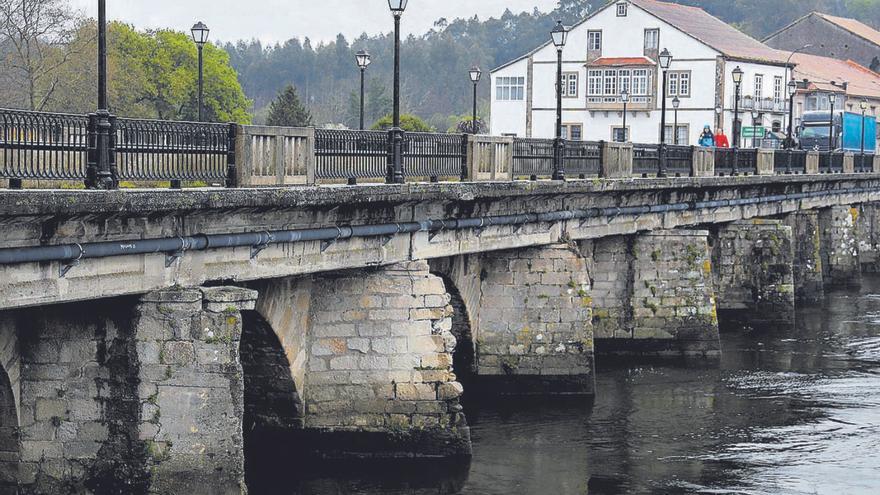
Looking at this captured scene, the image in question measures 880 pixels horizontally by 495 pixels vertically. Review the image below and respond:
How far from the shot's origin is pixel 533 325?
2703cm

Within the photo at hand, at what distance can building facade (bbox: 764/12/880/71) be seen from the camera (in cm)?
11144

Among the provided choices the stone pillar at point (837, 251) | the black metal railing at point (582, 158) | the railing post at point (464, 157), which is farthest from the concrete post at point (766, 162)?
the railing post at point (464, 157)

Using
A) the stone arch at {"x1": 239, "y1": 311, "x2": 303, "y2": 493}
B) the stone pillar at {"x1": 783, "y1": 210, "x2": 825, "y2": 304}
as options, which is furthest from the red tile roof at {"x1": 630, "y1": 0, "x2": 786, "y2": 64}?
the stone arch at {"x1": 239, "y1": 311, "x2": 303, "y2": 493}

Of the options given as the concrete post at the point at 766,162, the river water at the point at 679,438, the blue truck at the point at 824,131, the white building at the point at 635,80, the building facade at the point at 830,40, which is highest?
the building facade at the point at 830,40

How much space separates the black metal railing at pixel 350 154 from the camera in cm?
1941

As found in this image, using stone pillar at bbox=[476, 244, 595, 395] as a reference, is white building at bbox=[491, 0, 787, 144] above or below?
above

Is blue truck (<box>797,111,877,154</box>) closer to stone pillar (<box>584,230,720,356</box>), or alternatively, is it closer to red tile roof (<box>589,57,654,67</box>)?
red tile roof (<box>589,57,654,67</box>)

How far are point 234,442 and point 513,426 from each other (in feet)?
32.4

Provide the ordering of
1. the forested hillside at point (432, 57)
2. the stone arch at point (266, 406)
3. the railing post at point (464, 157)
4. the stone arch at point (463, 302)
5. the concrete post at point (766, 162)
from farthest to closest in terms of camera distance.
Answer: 1. the forested hillside at point (432, 57)
2. the concrete post at point (766, 162)
3. the stone arch at point (463, 302)
4. the railing post at point (464, 157)
5. the stone arch at point (266, 406)

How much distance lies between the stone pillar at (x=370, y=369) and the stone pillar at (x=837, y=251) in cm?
3489

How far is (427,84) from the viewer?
152 meters

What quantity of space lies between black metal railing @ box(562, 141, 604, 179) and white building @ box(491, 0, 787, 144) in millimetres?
48937

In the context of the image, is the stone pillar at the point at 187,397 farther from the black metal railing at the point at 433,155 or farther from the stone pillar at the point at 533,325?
the stone pillar at the point at 533,325

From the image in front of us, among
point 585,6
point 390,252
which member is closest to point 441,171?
point 390,252
